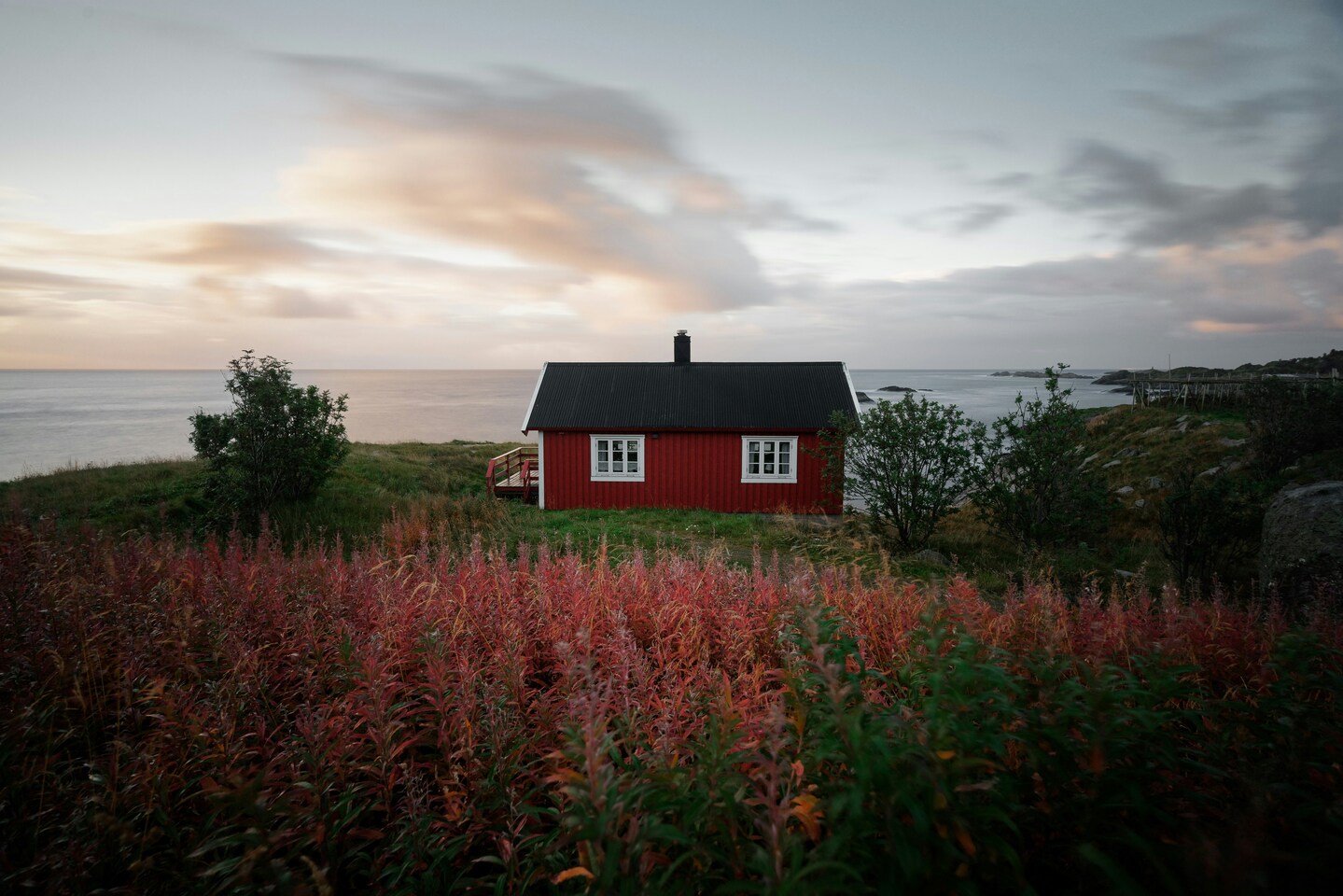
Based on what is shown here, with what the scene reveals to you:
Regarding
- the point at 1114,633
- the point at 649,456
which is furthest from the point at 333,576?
the point at 649,456

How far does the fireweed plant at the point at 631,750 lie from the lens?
187cm

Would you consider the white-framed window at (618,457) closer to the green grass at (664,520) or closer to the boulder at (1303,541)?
the green grass at (664,520)

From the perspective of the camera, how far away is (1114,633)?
4148mm

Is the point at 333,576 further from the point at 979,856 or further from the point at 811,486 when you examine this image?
the point at 811,486

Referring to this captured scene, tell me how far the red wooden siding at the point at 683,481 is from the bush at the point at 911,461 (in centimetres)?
480

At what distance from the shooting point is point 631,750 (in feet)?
9.21

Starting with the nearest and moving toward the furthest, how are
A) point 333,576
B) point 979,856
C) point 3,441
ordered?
1. point 979,856
2. point 333,576
3. point 3,441

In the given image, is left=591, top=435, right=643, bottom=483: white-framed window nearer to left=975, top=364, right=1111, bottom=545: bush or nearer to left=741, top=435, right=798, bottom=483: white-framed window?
left=741, top=435, right=798, bottom=483: white-framed window

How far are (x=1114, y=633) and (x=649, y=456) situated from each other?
569 inches

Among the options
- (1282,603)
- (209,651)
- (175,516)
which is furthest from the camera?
(175,516)

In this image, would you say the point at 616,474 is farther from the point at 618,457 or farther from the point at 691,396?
the point at 691,396

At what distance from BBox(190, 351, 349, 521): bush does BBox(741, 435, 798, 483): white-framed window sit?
1021 cm

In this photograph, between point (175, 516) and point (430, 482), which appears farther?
point (430, 482)

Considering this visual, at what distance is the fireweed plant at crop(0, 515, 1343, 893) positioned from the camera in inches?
73.8
